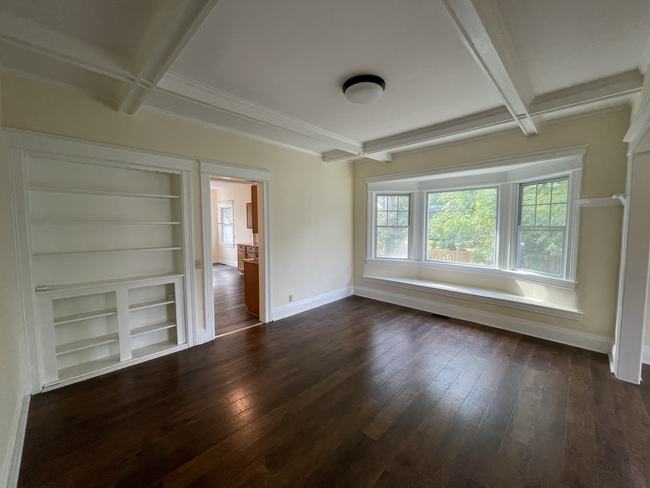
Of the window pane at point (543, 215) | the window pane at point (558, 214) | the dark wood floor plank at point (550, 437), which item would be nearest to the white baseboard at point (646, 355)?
the dark wood floor plank at point (550, 437)

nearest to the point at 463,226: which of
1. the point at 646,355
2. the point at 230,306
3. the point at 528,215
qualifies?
the point at 528,215

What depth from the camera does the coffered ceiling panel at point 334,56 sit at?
62.0 inches

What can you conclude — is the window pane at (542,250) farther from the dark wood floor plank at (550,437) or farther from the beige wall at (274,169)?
the beige wall at (274,169)

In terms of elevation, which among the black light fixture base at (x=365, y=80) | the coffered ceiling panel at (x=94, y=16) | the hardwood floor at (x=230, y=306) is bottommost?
the hardwood floor at (x=230, y=306)

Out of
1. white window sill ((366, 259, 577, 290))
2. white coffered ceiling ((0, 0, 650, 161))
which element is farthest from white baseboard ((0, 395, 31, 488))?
white window sill ((366, 259, 577, 290))

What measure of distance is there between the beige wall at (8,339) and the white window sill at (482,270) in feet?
15.1

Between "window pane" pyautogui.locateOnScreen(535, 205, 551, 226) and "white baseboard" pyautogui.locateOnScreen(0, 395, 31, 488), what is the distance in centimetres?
542

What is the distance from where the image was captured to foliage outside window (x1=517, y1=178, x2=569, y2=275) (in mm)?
3430

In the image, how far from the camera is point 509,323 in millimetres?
3650

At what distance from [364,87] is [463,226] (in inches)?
129

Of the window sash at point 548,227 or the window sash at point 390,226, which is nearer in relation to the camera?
the window sash at point 548,227

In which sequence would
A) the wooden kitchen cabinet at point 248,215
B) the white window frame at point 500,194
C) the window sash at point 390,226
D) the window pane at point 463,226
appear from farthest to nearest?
1. the wooden kitchen cabinet at point 248,215
2. the window sash at point 390,226
3. the window pane at point 463,226
4. the white window frame at point 500,194

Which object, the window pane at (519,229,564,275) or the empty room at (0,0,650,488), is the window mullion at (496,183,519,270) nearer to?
the empty room at (0,0,650,488)

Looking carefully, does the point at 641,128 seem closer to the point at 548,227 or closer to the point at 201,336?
the point at 548,227
